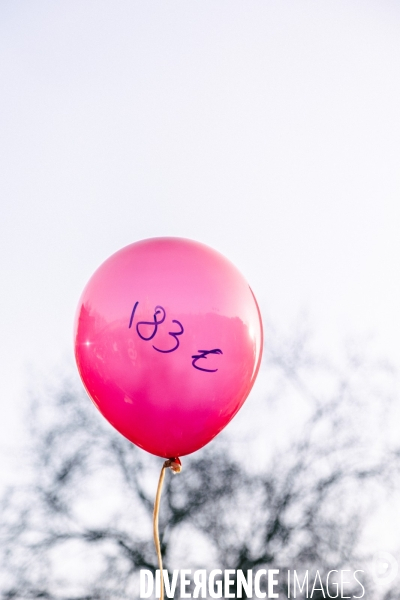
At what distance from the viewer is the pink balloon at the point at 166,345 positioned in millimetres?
1974

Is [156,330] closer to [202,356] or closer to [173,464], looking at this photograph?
[202,356]

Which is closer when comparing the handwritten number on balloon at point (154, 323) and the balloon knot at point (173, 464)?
the handwritten number on balloon at point (154, 323)

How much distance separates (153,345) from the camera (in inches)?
77.3

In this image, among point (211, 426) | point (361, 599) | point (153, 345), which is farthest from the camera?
point (361, 599)

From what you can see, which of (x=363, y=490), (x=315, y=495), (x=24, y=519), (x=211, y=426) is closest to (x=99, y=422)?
(x=24, y=519)

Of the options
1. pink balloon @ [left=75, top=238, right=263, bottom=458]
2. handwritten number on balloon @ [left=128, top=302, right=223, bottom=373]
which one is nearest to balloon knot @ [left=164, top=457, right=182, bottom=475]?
pink balloon @ [left=75, top=238, right=263, bottom=458]

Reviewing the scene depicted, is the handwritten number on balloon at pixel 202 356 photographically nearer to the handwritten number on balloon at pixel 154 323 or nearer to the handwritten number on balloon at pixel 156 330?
the handwritten number on balloon at pixel 156 330

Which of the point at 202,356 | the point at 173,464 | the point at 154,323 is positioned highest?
the point at 154,323

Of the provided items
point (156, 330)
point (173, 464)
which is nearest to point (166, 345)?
point (156, 330)

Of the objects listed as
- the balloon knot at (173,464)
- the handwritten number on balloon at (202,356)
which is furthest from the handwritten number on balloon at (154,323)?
the balloon knot at (173,464)

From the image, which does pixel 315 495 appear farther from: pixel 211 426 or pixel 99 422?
pixel 211 426

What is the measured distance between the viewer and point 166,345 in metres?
1.97

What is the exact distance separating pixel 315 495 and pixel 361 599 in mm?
1244

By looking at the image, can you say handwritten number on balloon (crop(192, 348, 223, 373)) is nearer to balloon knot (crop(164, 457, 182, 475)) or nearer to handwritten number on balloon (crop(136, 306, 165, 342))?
handwritten number on balloon (crop(136, 306, 165, 342))
